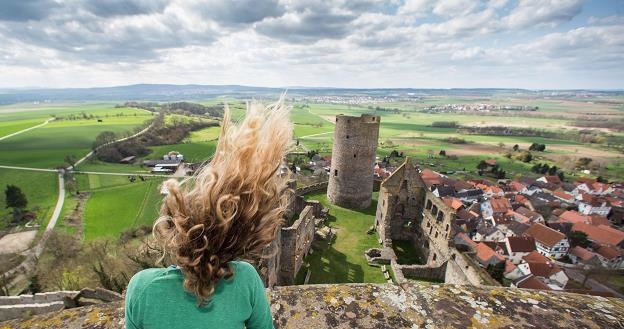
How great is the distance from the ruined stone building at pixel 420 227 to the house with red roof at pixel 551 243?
29790 millimetres

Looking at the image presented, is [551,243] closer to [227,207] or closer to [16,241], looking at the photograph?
[227,207]

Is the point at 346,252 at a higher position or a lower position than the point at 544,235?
higher

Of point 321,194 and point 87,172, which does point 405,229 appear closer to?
point 321,194

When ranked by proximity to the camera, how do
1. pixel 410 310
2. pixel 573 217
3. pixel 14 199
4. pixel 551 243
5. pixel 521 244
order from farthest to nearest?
pixel 573 217 < pixel 14 199 < pixel 551 243 < pixel 521 244 < pixel 410 310

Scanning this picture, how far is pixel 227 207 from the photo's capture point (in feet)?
5.64

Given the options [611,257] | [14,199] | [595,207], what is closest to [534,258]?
[611,257]

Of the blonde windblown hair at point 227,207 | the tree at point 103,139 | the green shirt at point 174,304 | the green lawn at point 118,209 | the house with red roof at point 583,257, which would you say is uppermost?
the blonde windblown hair at point 227,207

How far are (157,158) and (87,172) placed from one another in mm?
14463

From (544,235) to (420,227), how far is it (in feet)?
103

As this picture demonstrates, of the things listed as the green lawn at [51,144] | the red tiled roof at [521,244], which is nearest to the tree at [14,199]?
the green lawn at [51,144]

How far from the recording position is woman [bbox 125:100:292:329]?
1.65 meters

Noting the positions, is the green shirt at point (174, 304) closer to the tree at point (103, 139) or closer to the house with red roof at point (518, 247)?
the house with red roof at point (518, 247)

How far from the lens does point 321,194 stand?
2598 centimetres

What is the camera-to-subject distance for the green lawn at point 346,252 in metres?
15.7
